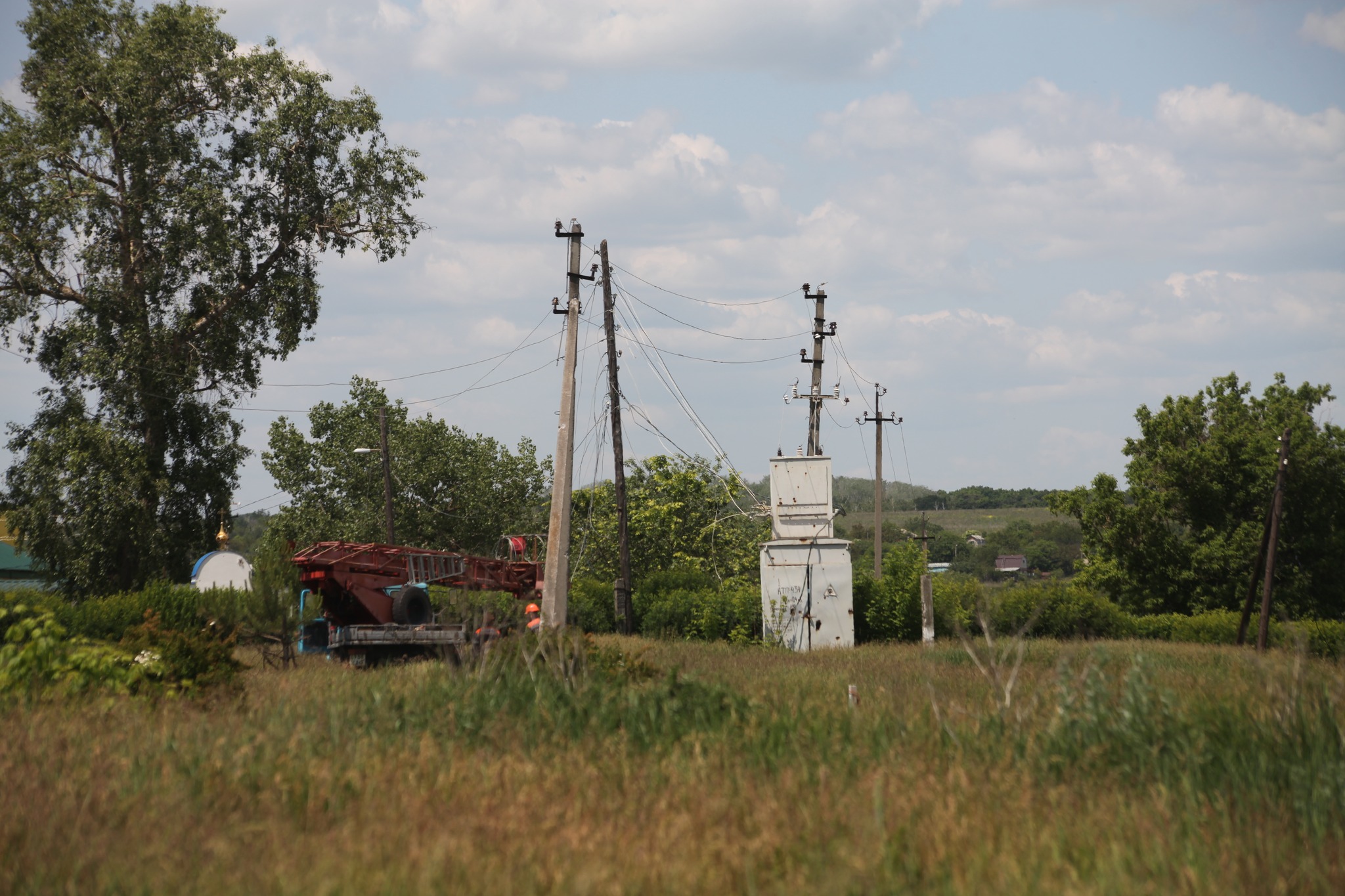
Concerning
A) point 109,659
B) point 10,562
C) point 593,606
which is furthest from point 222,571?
point 10,562

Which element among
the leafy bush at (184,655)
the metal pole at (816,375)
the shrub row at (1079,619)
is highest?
the metal pole at (816,375)

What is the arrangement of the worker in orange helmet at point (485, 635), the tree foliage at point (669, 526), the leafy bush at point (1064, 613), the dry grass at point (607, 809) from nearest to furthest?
the dry grass at point (607, 809)
the worker in orange helmet at point (485, 635)
the leafy bush at point (1064, 613)
the tree foliage at point (669, 526)

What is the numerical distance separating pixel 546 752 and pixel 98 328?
27336 mm

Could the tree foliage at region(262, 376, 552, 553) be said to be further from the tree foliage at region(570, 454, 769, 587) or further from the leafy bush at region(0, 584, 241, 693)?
the leafy bush at region(0, 584, 241, 693)

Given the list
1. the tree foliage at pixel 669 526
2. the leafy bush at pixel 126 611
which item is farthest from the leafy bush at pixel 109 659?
the tree foliage at pixel 669 526

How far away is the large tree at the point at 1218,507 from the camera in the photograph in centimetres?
4053

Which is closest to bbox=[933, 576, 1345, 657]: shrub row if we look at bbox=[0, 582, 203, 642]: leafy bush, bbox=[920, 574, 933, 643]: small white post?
bbox=[920, 574, 933, 643]: small white post

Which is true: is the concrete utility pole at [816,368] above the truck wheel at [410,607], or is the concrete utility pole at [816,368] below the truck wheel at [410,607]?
above

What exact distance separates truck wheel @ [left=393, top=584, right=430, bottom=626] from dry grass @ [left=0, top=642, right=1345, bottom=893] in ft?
37.4

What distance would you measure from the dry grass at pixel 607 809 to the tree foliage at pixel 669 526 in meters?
35.8

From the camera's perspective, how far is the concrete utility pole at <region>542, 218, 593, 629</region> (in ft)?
67.8

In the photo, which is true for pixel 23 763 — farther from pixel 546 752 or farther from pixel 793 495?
pixel 793 495

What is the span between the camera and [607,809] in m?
6.65

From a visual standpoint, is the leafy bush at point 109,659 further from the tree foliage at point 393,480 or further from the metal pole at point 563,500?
the tree foliage at point 393,480
